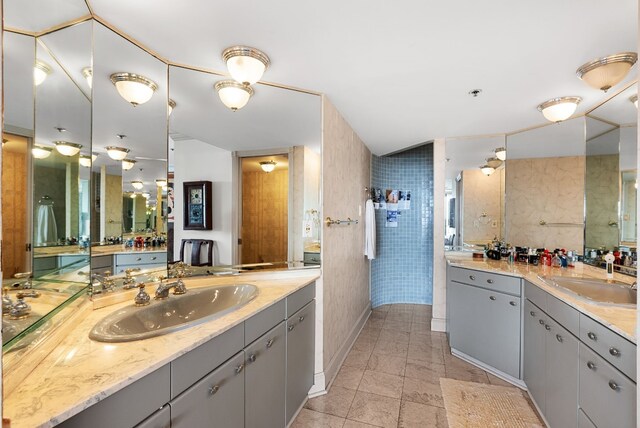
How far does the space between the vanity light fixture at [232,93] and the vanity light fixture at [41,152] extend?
111 cm

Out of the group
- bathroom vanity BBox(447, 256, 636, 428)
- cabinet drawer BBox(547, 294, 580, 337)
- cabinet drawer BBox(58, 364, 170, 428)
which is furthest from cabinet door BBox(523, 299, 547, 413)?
cabinet drawer BBox(58, 364, 170, 428)

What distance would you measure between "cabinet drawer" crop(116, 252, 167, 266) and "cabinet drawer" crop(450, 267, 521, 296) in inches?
98.2

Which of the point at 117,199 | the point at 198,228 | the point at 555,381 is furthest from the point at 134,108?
the point at 555,381

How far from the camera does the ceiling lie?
4.22 ft

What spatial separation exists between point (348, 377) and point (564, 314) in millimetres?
1610

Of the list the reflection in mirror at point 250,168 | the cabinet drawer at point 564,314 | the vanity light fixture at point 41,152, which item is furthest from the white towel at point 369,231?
the vanity light fixture at point 41,152

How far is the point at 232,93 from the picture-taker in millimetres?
1911

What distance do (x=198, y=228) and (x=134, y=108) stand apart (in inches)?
29.7

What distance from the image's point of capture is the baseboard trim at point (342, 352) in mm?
A: 2355

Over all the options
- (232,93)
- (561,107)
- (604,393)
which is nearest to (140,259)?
(232,93)

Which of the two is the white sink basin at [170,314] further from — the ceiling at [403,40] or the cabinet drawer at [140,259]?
the ceiling at [403,40]

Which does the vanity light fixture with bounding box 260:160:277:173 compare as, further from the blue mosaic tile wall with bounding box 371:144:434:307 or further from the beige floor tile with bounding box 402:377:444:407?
the blue mosaic tile wall with bounding box 371:144:434:307

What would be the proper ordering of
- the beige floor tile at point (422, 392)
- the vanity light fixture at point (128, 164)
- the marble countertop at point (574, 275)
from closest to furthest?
the marble countertop at point (574, 275)
the vanity light fixture at point (128, 164)
the beige floor tile at point (422, 392)

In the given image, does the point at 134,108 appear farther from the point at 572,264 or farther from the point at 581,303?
the point at 572,264
